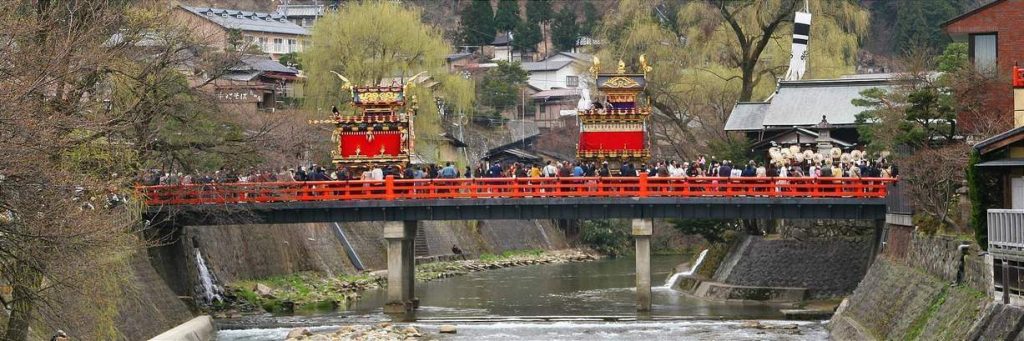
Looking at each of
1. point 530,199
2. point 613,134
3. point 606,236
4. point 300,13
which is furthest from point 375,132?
point 300,13

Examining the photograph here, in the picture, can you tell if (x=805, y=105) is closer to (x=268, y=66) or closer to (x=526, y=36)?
(x=268, y=66)

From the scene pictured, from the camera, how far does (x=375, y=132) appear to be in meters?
A: 55.2

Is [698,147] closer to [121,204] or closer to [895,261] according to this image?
[895,261]

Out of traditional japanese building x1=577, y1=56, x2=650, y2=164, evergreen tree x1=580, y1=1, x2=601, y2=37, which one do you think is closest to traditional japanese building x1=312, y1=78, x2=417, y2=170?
traditional japanese building x1=577, y1=56, x2=650, y2=164

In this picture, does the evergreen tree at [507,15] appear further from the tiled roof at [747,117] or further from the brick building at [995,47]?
the brick building at [995,47]

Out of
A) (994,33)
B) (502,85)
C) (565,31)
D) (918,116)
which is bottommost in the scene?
(918,116)

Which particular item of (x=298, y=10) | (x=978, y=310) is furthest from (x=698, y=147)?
(x=298, y=10)

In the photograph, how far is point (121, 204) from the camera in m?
36.8

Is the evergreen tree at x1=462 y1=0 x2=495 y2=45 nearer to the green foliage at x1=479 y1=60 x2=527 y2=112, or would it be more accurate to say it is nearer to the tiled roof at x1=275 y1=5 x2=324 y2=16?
the tiled roof at x1=275 y1=5 x2=324 y2=16

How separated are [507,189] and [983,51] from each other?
1480 centimetres

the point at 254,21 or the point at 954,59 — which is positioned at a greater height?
the point at 254,21

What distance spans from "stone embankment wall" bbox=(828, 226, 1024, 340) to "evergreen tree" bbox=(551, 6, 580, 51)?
301 feet

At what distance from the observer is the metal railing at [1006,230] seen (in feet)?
85.4

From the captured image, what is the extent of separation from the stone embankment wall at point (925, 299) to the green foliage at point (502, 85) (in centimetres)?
7087
